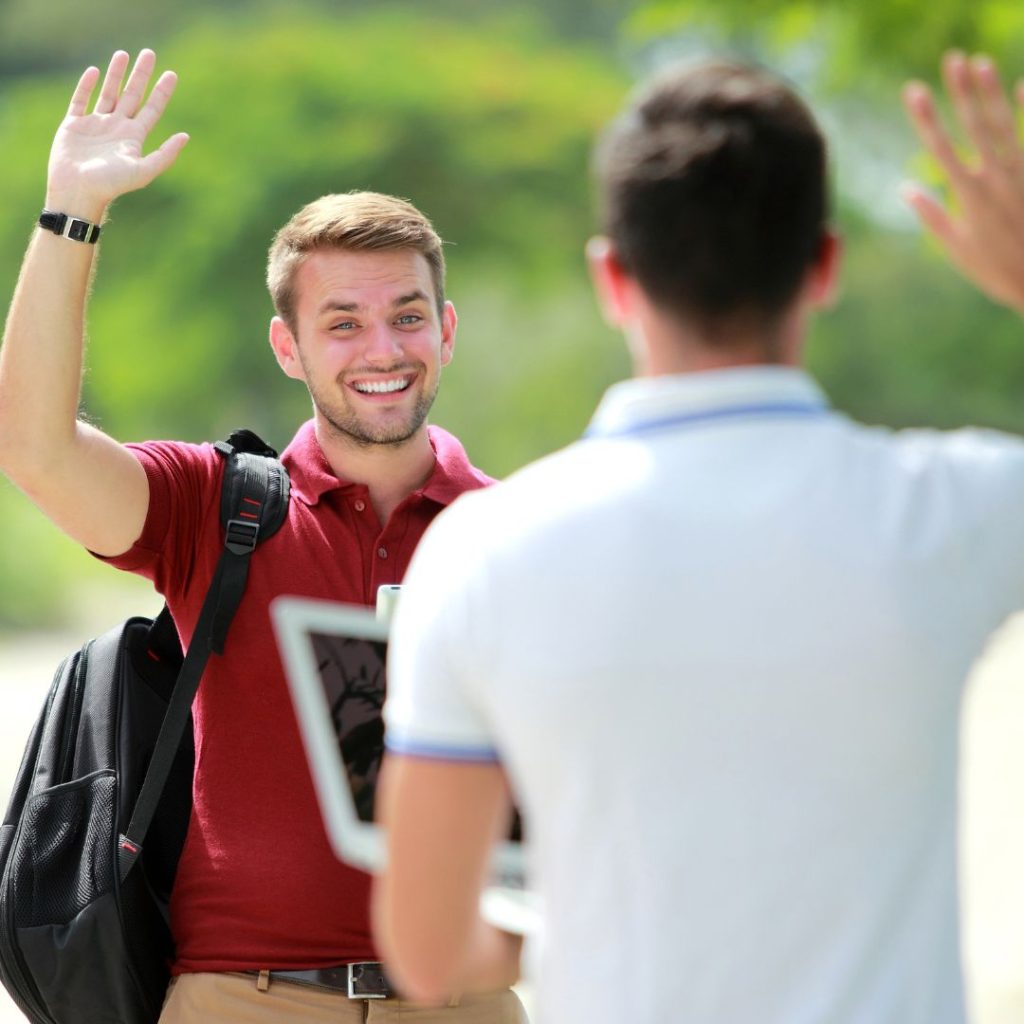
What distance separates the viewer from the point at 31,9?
32125mm

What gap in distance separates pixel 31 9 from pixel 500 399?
13589 mm

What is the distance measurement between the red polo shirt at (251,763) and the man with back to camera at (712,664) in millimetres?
1174

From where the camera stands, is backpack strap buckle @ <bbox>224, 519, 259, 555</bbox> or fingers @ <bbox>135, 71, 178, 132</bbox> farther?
backpack strap buckle @ <bbox>224, 519, 259, 555</bbox>

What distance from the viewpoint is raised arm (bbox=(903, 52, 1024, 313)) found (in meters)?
1.83

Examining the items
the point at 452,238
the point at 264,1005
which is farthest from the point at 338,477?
the point at 452,238

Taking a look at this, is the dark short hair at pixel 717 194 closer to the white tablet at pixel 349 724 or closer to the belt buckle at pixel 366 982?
the white tablet at pixel 349 724

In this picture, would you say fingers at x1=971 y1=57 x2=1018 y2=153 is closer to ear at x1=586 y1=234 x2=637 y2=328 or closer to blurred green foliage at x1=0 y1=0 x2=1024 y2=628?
ear at x1=586 y1=234 x2=637 y2=328

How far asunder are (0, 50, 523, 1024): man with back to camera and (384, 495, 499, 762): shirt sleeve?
121cm

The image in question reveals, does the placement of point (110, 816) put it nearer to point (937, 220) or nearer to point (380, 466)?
point (380, 466)

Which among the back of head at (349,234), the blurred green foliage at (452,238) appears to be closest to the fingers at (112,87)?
the back of head at (349,234)

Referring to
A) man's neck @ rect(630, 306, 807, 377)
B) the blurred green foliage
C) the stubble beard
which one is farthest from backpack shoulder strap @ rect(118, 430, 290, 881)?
the blurred green foliage

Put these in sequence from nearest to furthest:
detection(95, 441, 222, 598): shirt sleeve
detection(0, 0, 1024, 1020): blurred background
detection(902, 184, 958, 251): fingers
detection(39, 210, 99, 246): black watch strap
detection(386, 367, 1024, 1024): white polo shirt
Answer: detection(386, 367, 1024, 1024): white polo shirt, detection(902, 184, 958, 251): fingers, detection(39, 210, 99, 246): black watch strap, detection(95, 441, 222, 598): shirt sleeve, detection(0, 0, 1024, 1020): blurred background

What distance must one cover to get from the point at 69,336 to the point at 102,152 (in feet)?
0.97

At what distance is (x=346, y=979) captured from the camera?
9.33ft
